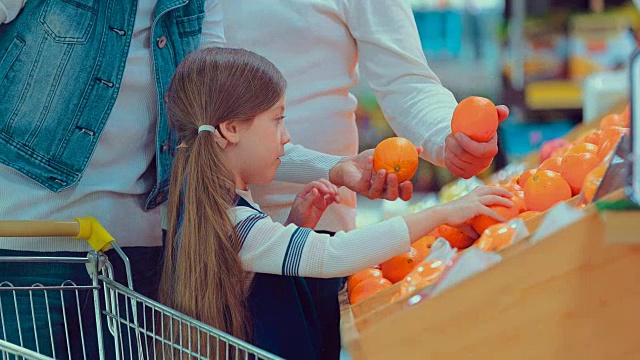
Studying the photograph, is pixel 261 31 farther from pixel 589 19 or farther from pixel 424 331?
pixel 589 19

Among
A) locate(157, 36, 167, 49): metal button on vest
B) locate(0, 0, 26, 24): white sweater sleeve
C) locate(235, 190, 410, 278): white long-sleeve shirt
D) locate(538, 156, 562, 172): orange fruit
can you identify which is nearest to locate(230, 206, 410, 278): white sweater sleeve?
locate(235, 190, 410, 278): white long-sleeve shirt

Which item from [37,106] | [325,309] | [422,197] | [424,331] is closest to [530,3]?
[422,197]

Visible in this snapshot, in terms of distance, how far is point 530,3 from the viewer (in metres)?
5.30

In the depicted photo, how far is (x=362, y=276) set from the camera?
192 cm

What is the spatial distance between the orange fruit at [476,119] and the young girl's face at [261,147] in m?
0.35

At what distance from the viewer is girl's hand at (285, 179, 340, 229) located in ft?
6.93

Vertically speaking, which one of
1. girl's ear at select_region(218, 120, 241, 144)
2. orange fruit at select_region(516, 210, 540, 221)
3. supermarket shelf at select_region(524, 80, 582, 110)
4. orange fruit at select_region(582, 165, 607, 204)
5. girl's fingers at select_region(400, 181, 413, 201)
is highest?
orange fruit at select_region(582, 165, 607, 204)

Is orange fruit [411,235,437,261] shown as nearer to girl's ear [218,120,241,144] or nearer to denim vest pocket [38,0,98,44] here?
girl's ear [218,120,241,144]

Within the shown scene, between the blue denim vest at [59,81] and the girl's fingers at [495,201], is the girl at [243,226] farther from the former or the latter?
the blue denim vest at [59,81]

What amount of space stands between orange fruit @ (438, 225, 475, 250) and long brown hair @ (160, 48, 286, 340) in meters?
0.38

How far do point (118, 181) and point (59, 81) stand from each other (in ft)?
0.77

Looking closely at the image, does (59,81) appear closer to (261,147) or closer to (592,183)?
(261,147)

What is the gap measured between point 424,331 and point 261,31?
1.12 m

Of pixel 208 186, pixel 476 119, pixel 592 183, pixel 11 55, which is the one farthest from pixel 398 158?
pixel 11 55
